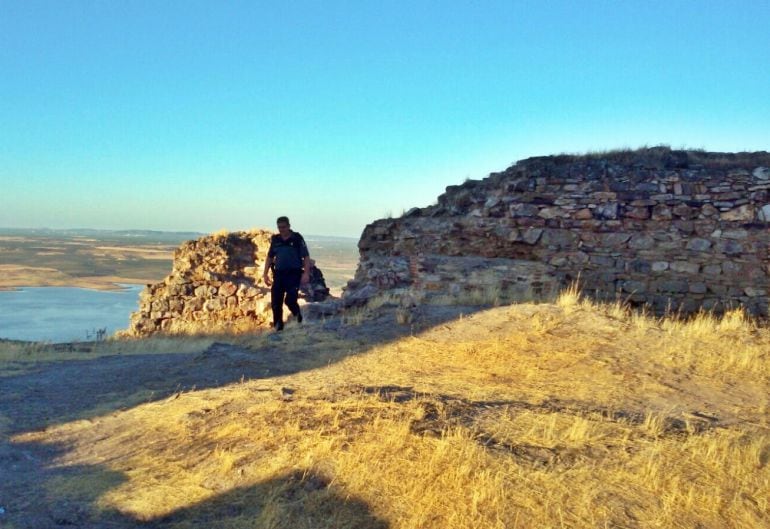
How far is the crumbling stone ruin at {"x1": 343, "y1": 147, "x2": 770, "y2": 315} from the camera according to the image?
36.1 feet

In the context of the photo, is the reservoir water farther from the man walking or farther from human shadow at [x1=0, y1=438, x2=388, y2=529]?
human shadow at [x1=0, y1=438, x2=388, y2=529]

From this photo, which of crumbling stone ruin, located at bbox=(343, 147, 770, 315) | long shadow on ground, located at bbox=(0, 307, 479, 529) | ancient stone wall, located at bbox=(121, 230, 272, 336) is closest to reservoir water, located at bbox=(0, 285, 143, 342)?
ancient stone wall, located at bbox=(121, 230, 272, 336)

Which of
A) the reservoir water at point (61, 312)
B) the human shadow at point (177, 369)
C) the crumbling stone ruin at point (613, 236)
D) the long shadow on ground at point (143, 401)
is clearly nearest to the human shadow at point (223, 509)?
the long shadow on ground at point (143, 401)

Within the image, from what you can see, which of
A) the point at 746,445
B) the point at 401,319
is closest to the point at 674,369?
the point at 746,445

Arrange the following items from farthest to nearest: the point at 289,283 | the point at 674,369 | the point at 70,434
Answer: the point at 289,283 → the point at 674,369 → the point at 70,434

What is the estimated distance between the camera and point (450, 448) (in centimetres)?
387

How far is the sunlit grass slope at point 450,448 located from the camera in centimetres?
342

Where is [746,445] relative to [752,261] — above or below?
below

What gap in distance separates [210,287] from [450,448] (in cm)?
1356

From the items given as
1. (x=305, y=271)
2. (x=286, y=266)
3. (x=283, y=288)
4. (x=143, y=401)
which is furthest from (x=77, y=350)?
(x=143, y=401)

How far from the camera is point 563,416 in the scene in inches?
191

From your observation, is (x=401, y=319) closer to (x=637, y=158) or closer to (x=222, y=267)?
(x=637, y=158)

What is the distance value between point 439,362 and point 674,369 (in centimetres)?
265

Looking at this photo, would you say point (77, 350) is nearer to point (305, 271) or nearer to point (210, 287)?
point (305, 271)
